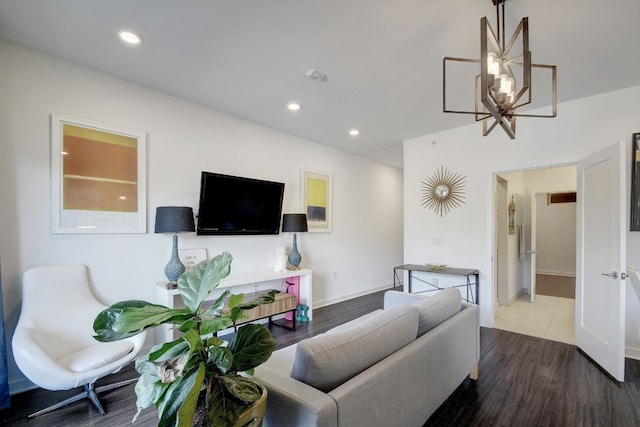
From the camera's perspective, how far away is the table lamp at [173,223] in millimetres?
2861

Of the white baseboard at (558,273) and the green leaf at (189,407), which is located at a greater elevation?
the green leaf at (189,407)

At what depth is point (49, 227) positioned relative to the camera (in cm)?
249

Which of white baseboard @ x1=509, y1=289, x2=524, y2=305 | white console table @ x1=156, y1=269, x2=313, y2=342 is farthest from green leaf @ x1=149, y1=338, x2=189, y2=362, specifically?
white baseboard @ x1=509, y1=289, x2=524, y2=305

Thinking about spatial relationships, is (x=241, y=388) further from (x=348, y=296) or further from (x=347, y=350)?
(x=348, y=296)

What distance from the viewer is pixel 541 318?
13.6 ft

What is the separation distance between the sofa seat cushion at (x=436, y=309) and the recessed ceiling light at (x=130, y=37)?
2848mm

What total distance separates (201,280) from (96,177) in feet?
7.75

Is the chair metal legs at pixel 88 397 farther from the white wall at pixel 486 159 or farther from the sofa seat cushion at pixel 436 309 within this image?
the white wall at pixel 486 159

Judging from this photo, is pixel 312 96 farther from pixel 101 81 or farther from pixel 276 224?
pixel 101 81

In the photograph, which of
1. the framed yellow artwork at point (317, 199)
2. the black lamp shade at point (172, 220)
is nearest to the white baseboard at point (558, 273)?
the framed yellow artwork at point (317, 199)

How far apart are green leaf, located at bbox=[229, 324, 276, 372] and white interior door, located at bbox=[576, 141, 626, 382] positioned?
9.97ft

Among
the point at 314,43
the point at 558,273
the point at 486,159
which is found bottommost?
the point at 558,273

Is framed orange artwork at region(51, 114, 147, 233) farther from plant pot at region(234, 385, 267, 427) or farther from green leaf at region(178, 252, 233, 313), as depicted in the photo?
plant pot at region(234, 385, 267, 427)

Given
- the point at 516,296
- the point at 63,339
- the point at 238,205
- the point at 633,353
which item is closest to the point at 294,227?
the point at 238,205
